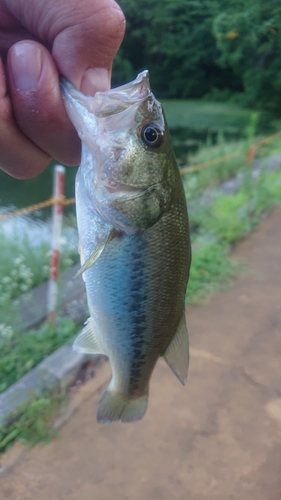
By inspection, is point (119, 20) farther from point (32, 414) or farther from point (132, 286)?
point (32, 414)

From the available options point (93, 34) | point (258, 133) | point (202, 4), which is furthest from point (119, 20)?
point (202, 4)

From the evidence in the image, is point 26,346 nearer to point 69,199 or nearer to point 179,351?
point 69,199

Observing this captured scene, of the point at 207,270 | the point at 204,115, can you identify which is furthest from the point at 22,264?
the point at 204,115

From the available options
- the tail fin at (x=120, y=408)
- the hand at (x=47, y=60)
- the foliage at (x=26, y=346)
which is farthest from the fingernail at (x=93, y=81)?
the foliage at (x=26, y=346)

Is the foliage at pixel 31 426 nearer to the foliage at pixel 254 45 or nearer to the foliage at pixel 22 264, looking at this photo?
the foliage at pixel 22 264

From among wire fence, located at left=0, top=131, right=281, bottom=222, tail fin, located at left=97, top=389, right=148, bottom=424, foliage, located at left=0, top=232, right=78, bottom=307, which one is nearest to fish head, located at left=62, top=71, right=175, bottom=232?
tail fin, located at left=97, top=389, right=148, bottom=424

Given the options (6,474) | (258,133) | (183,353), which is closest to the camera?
(183,353)
